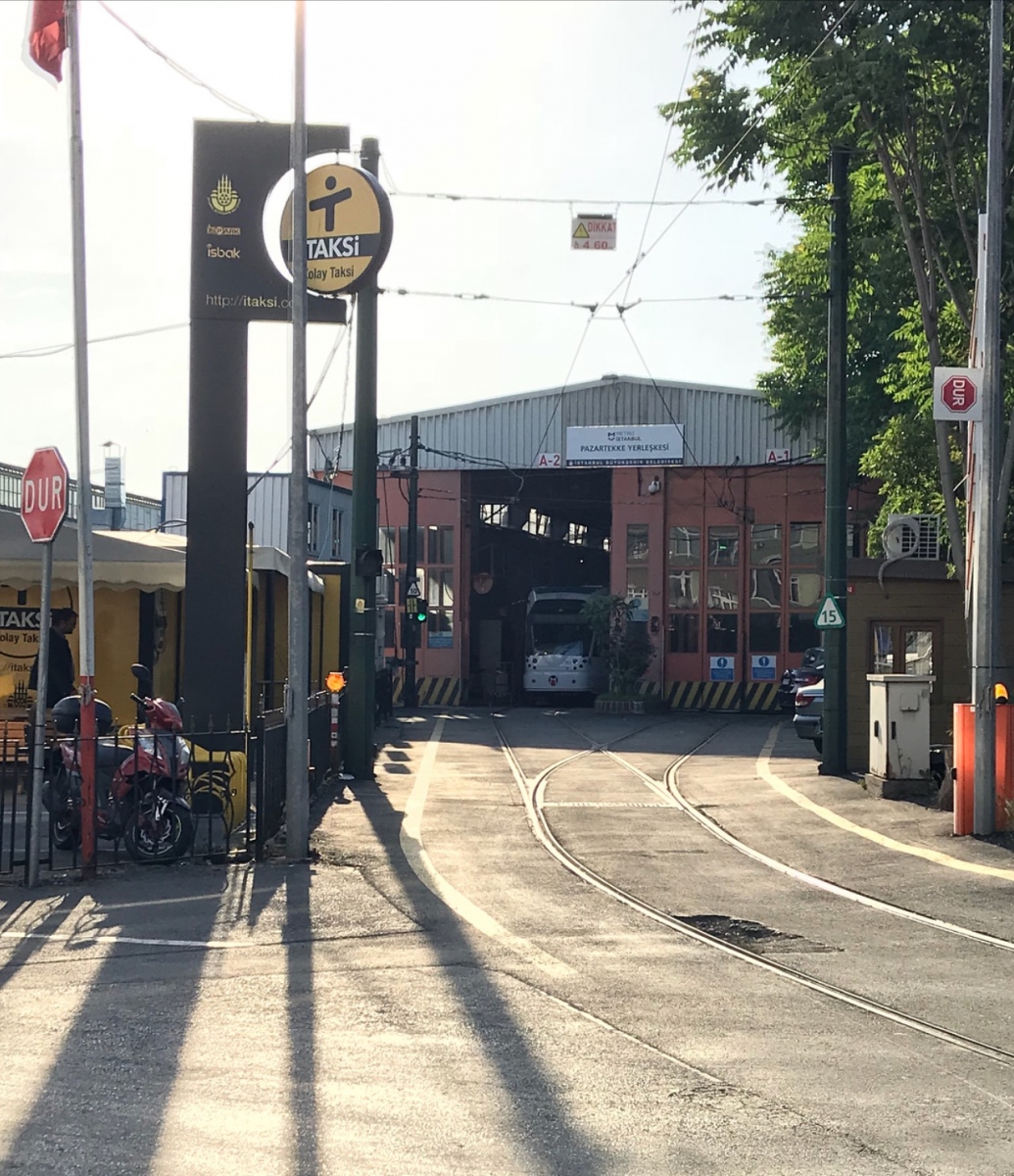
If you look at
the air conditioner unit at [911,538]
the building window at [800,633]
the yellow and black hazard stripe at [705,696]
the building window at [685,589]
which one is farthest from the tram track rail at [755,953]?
the building window at [685,589]

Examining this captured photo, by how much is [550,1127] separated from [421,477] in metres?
42.8

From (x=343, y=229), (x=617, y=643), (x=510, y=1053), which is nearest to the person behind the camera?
(x=510, y=1053)

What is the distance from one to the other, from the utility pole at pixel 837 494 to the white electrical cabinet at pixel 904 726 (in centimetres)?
274

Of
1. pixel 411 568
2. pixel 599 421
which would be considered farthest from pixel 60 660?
pixel 599 421

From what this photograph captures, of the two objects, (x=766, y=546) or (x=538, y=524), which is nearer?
(x=766, y=546)

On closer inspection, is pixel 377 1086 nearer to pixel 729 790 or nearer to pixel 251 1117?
pixel 251 1117

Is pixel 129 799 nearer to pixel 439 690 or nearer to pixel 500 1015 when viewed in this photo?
pixel 500 1015

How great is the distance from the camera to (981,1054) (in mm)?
6820

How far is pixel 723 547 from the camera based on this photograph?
45.7 meters

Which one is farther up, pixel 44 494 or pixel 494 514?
pixel 494 514

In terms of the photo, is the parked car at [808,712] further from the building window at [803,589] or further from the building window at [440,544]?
the building window at [440,544]

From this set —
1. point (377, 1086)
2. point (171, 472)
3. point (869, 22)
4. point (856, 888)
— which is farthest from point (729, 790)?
point (171, 472)

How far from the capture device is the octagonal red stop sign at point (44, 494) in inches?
413

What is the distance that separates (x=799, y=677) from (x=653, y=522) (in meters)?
12.9
